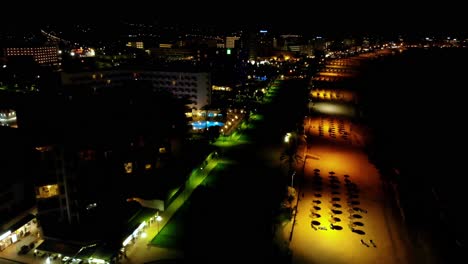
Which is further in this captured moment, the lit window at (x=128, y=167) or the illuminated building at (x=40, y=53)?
the illuminated building at (x=40, y=53)

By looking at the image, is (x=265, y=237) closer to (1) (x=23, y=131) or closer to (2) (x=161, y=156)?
(2) (x=161, y=156)

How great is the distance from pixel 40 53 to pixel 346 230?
282 feet

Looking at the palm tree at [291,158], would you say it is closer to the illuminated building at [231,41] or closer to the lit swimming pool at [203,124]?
the lit swimming pool at [203,124]

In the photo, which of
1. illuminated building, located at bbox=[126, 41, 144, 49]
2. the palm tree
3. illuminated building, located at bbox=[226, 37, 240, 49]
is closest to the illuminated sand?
the palm tree

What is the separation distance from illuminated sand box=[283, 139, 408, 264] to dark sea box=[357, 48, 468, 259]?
2.08 m

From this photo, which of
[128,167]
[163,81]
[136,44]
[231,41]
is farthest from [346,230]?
[231,41]

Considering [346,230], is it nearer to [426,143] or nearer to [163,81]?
[426,143]

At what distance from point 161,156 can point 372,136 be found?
31215 mm

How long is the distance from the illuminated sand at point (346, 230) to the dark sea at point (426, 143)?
208 cm

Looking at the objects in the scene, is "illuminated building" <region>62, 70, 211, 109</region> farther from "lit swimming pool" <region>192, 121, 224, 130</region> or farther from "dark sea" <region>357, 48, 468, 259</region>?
"dark sea" <region>357, 48, 468, 259</region>

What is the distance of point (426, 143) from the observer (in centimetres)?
4972

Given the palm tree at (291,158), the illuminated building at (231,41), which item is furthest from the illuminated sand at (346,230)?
the illuminated building at (231,41)

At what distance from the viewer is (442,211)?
1080 inches

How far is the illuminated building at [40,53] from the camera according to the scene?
81.4 m
